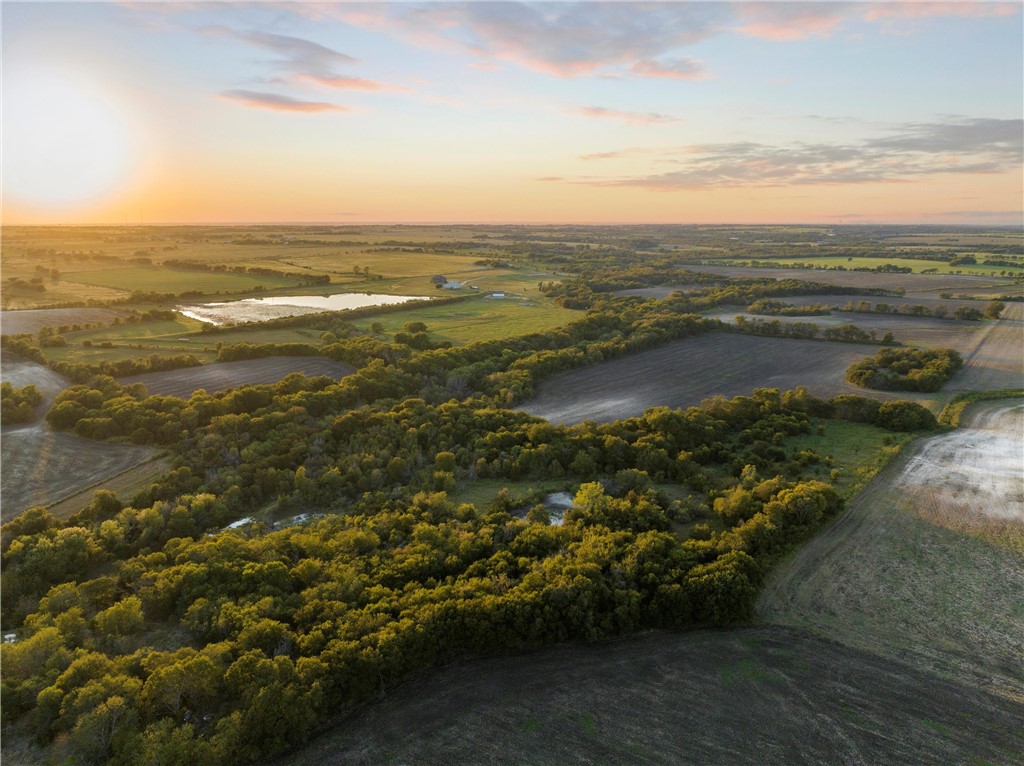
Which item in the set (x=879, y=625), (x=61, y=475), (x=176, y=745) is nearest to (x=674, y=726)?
(x=879, y=625)

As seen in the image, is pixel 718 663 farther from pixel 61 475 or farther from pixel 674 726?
pixel 61 475

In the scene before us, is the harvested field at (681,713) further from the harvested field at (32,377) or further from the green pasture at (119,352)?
the green pasture at (119,352)

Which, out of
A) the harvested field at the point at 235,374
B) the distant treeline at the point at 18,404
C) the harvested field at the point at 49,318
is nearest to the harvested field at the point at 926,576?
the harvested field at the point at 235,374

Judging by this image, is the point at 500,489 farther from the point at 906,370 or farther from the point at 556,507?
the point at 906,370

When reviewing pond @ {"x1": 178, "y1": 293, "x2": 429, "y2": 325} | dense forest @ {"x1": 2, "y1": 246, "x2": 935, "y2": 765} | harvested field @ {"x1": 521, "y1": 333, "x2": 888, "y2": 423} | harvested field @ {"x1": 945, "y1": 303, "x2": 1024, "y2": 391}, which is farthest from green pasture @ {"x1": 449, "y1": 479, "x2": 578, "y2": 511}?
pond @ {"x1": 178, "y1": 293, "x2": 429, "y2": 325}

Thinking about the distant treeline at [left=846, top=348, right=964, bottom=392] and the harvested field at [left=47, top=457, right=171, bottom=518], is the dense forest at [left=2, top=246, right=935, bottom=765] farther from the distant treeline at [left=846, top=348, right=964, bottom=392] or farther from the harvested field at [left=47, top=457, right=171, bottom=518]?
the distant treeline at [left=846, top=348, right=964, bottom=392]

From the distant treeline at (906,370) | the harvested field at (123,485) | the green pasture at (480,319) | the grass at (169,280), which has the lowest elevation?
the harvested field at (123,485)
